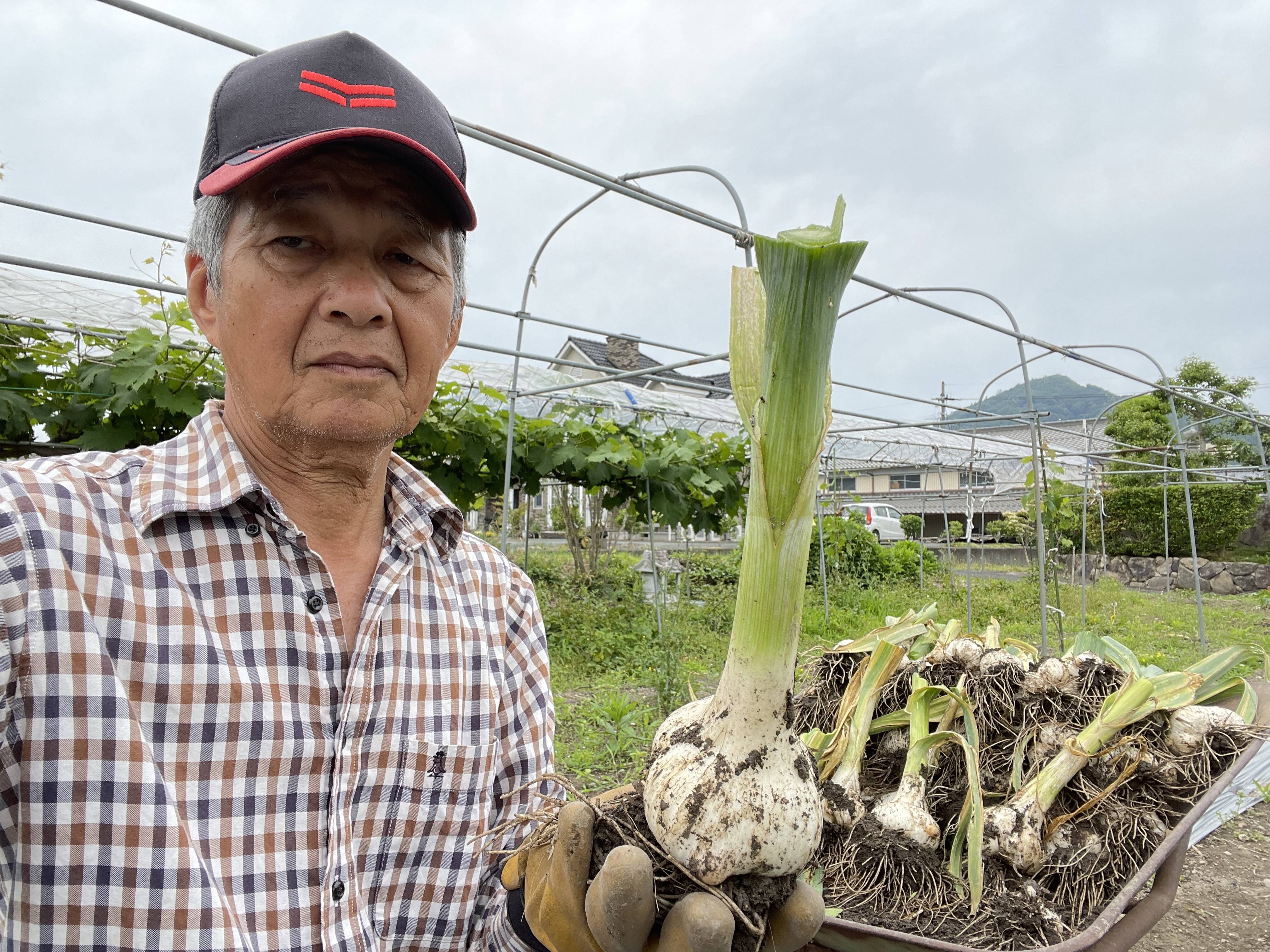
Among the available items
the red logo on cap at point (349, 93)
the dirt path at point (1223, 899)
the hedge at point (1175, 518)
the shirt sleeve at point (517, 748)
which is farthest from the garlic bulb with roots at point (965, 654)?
the hedge at point (1175, 518)

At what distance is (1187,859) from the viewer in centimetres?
427

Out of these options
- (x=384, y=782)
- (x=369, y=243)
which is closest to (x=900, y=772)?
(x=384, y=782)

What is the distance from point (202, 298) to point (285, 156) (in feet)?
1.12

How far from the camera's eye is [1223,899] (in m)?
3.85

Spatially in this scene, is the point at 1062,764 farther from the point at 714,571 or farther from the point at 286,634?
the point at 714,571

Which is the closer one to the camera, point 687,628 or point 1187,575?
point 687,628

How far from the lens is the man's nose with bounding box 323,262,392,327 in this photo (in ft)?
3.88

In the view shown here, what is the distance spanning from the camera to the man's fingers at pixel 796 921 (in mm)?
1263

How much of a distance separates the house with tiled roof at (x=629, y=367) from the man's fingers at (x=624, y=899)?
4224 mm

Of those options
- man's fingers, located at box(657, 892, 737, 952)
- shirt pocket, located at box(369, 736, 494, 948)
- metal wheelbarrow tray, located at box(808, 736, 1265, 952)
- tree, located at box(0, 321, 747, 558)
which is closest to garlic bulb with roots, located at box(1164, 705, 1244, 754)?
metal wheelbarrow tray, located at box(808, 736, 1265, 952)

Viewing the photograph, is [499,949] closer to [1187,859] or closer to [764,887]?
[764,887]

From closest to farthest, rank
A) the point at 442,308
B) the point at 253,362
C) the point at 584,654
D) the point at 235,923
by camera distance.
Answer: the point at 235,923, the point at 253,362, the point at 442,308, the point at 584,654

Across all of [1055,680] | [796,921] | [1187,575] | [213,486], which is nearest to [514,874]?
[796,921]

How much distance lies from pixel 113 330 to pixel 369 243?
20.1 ft
